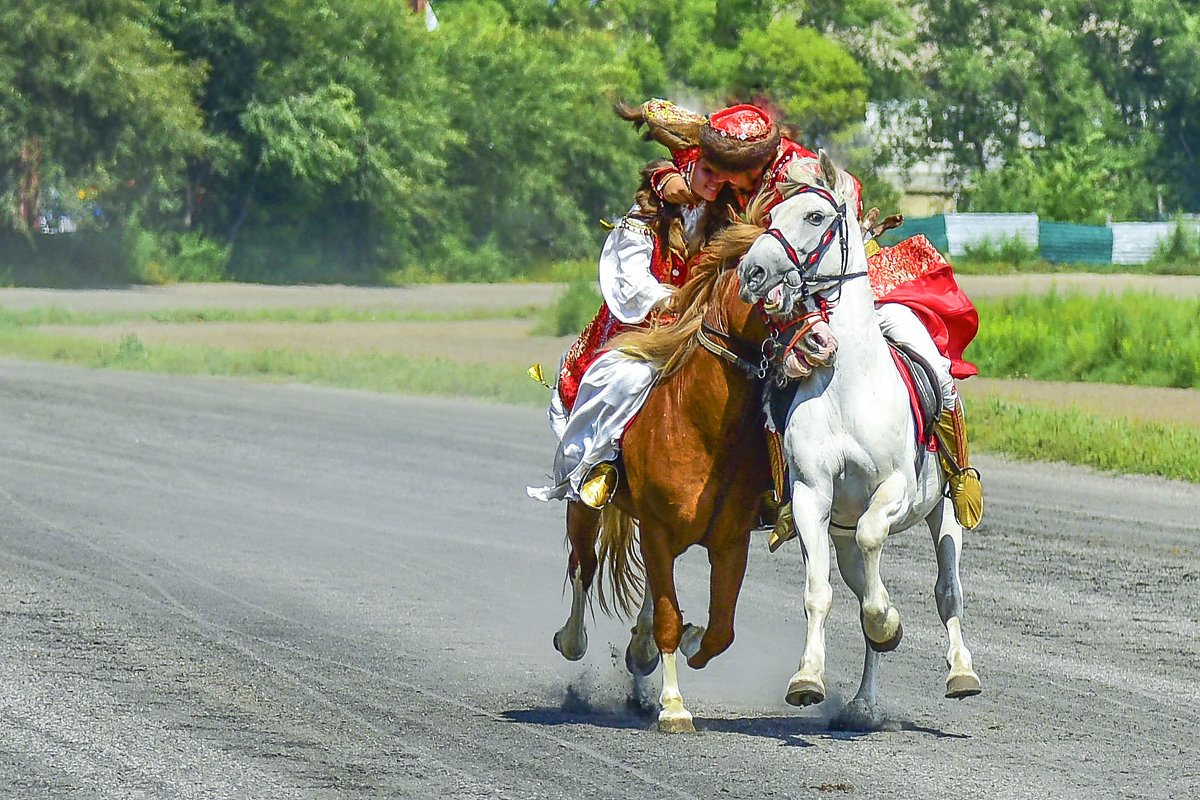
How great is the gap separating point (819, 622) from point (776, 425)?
0.69 meters

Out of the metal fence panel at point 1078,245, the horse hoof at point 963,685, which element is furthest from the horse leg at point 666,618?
the metal fence panel at point 1078,245

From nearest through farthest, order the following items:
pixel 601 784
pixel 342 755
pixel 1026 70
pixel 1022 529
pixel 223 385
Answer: pixel 601 784
pixel 342 755
pixel 1022 529
pixel 223 385
pixel 1026 70

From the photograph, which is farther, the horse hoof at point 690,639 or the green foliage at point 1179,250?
the green foliage at point 1179,250

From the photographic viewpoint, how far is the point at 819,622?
5.62 meters

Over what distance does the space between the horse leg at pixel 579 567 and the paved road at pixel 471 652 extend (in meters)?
0.24

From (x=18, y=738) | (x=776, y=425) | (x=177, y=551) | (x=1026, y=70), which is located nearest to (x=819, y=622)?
(x=776, y=425)

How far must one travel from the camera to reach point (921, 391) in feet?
20.0

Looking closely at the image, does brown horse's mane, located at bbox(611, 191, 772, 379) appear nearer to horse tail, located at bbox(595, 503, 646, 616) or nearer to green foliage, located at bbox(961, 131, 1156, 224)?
horse tail, located at bbox(595, 503, 646, 616)

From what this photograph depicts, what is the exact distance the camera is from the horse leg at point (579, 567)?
22.4 feet

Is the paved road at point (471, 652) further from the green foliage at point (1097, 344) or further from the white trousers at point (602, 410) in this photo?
the green foliage at point (1097, 344)

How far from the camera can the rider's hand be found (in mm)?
6137

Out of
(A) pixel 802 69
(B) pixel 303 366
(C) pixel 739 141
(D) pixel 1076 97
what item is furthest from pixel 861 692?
(D) pixel 1076 97

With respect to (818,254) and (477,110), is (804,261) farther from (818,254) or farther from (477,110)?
(477,110)

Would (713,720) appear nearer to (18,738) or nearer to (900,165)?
(18,738)
